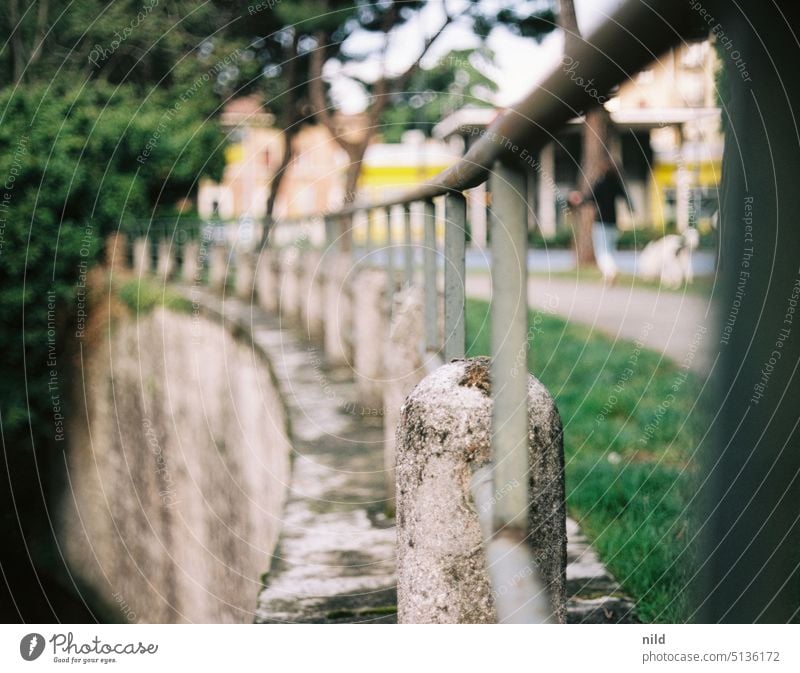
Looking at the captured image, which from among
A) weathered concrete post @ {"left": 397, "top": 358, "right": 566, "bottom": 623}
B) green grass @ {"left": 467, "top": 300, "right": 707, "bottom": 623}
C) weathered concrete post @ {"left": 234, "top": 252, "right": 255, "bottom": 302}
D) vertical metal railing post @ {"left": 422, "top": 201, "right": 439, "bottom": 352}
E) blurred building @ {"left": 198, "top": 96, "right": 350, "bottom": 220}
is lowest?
green grass @ {"left": 467, "top": 300, "right": 707, "bottom": 623}

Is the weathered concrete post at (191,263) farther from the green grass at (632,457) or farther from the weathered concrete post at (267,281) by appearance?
the green grass at (632,457)

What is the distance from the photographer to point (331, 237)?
678 centimetres

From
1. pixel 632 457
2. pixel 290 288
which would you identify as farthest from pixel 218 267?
pixel 632 457

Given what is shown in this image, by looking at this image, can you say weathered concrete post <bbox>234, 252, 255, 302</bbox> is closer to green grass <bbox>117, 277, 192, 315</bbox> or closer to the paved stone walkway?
green grass <bbox>117, 277, 192, 315</bbox>

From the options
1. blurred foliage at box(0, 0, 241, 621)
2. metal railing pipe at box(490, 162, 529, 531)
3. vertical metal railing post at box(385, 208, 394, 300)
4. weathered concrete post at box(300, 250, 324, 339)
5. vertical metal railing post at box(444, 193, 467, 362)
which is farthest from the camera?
blurred foliage at box(0, 0, 241, 621)

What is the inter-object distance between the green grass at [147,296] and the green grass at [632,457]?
4.48 metres

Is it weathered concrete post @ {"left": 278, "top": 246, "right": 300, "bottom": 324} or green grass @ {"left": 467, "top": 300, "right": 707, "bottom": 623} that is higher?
weathered concrete post @ {"left": 278, "top": 246, "right": 300, "bottom": 324}

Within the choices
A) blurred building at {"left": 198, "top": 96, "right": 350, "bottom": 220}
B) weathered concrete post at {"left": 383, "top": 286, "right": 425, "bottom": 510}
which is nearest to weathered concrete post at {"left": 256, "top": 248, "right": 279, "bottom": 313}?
blurred building at {"left": 198, "top": 96, "right": 350, "bottom": 220}

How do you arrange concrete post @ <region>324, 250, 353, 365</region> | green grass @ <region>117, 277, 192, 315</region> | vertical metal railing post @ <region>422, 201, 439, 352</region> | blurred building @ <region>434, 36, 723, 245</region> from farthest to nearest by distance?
1. green grass @ <region>117, 277, 192, 315</region>
2. concrete post @ <region>324, 250, 353, 365</region>
3. vertical metal railing post @ <region>422, 201, 439, 352</region>
4. blurred building @ <region>434, 36, 723, 245</region>

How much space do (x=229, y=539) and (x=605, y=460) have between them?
2.96m

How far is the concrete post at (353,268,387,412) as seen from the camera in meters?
4.53

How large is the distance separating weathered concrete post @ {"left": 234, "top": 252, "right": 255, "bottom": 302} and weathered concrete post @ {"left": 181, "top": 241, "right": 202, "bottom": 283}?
3.78 feet

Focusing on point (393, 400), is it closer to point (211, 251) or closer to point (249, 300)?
point (249, 300)

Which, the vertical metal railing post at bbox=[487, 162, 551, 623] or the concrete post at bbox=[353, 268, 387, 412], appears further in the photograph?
the concrete post at bbox=[353, 268, 387, 412]
